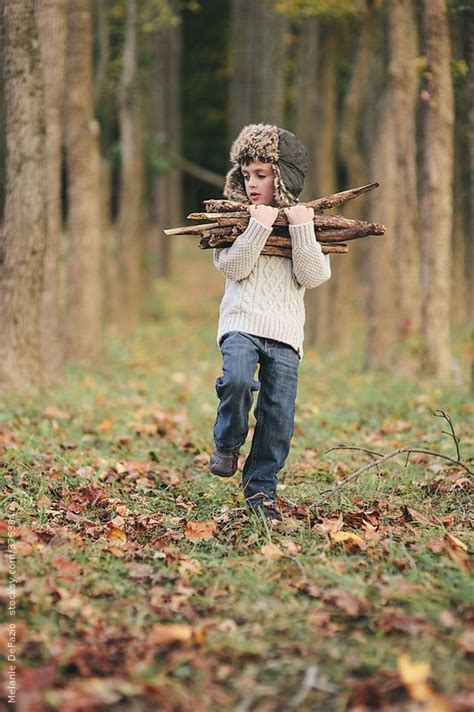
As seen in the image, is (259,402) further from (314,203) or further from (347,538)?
(314,203)

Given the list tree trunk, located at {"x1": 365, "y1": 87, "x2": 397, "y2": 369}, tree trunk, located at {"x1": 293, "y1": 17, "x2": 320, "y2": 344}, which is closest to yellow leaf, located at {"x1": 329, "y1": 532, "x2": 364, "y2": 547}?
tree trunk, located at {"x1": 365, "y1": 87, "x2": 397, "y2": 369}

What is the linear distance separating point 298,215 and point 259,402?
1.10 meters

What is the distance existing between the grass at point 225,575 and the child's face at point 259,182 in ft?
5.90

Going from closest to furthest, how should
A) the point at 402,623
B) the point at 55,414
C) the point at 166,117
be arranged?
the point at 402,623 → the point at 55,414 → the point at 166,117

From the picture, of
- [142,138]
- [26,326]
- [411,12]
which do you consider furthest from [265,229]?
[142,138]

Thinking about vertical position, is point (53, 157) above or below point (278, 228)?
above

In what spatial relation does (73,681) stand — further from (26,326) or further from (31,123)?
(31,123)

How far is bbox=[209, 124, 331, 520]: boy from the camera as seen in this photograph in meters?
4.74

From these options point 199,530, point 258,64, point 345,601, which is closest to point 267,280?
point 199,530

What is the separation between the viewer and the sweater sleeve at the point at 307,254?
15.6 feet

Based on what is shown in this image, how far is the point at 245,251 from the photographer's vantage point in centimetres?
470

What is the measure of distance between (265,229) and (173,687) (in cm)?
253

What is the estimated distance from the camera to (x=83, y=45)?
452 inches

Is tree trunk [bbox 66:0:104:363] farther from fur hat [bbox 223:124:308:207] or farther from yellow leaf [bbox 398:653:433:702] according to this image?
yellow leaf [bbox 398:653:433:702]
